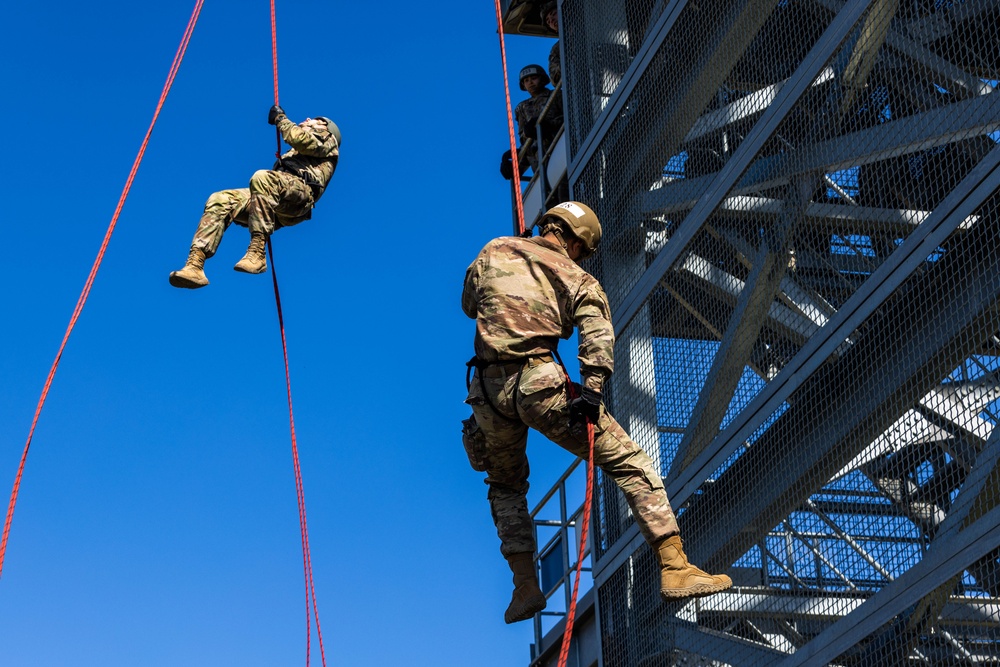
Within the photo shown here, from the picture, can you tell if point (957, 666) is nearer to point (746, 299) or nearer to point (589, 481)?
point (589, 481)

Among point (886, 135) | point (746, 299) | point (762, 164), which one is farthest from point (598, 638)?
point (886, 135)

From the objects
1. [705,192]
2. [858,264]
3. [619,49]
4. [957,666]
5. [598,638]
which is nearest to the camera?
[957,666]

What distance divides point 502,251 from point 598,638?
463 centimetres

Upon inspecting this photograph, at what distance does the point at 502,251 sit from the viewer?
→ 9344 mm

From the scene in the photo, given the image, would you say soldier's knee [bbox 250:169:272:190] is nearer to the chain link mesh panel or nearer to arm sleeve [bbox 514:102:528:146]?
the chain link mesh panel

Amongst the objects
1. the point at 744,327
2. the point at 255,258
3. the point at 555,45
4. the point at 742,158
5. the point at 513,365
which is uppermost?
the point at 555,45

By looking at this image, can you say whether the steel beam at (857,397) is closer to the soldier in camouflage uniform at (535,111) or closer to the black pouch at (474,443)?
the black pouch at (474,443)

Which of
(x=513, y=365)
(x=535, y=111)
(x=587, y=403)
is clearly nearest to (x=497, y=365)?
(x=513, y=365)

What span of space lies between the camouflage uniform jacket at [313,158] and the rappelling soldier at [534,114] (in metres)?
4.36

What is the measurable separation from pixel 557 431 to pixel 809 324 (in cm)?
259

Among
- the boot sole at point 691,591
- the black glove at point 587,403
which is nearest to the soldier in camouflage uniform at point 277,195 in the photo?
the black glove at point 587,403

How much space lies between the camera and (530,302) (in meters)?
9.06

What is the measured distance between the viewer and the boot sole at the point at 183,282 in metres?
11.1

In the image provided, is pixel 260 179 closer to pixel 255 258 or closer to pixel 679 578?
pixel 255 258
